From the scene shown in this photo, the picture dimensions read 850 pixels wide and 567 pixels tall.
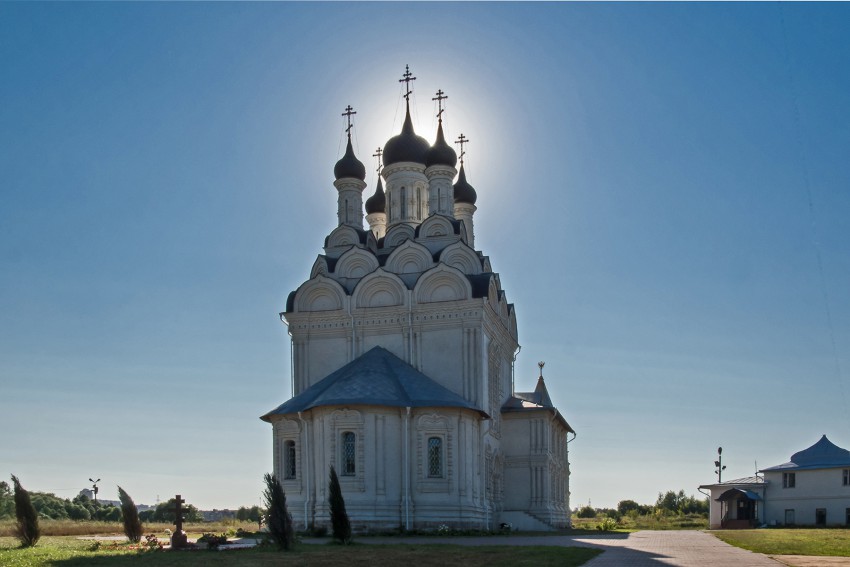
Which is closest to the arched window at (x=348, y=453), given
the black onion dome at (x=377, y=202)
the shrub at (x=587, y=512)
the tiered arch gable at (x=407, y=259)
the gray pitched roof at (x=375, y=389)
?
the gray pitched roof at (x=375, y=389)

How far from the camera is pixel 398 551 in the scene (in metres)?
16.7

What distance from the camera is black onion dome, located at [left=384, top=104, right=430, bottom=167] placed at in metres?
33.8

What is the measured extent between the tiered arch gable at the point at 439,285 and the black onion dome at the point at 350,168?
6.43 metres

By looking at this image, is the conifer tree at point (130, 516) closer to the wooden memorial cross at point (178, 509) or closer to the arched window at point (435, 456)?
the wooden memorial cross at point (178, 509)

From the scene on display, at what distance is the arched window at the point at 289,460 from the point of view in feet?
89.2

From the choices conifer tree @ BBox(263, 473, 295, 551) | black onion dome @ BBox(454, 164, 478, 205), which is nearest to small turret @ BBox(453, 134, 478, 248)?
black onion dome @ BBox(454, 164, 478, 205)

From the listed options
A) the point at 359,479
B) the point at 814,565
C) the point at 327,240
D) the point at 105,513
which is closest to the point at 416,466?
the point at 359,479

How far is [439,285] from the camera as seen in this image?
1155 inches

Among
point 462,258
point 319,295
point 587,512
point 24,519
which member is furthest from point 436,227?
point 587,512

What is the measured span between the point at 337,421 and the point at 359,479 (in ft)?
5.65

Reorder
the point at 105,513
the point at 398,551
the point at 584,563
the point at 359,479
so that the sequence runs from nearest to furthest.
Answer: the point at 584,563
the point at 398,551
the point at 359,479
the point at 105,513

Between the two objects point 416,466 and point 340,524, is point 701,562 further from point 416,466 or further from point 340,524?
point 416,466

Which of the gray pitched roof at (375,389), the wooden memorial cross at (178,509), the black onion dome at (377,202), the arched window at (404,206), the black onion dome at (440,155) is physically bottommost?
the wooden memorial cross at (178,509)

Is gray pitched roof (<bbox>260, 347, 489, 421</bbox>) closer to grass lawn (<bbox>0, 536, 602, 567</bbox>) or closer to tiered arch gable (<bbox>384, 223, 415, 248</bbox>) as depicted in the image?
tiered arch gable (<bbox>384, 223, 415, 248</bbox>)
